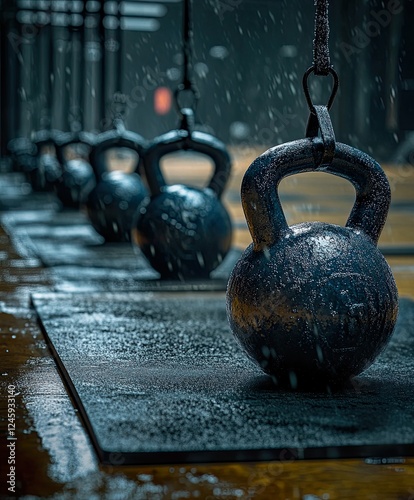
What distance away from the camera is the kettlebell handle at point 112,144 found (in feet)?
28.4

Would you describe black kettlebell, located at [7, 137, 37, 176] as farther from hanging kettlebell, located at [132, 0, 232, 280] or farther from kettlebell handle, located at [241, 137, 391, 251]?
kettlebell handle, located at [241, 137, 391, 251]

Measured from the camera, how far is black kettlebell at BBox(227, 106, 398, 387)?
12.4ft

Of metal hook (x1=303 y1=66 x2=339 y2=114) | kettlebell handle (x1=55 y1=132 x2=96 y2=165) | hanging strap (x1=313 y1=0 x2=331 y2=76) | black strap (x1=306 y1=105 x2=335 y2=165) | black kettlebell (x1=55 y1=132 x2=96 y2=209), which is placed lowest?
black kettlebell (x1=55 y1=132 x2=96 y2=209)

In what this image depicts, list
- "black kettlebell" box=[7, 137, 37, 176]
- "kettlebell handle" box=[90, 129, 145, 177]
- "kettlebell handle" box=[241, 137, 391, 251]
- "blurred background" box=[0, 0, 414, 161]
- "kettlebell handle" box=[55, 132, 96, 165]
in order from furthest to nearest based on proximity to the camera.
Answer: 1. "blurred background" box=[0, 0, 414, 161]
2. "black kettlebell" box=[7, 137, 37, 176]
3. "kettlebell handle" box=[55, 132, 96, 165]
4. "kettlebell handle" box=[90, 129, 145, 177]
5. "kettlebell handle" box=[241, 137, 391, 251]

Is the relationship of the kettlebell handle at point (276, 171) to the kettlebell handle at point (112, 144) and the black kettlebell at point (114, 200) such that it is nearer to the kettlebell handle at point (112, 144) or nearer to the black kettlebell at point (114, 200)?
the kettlebell handle at point (112, 144)

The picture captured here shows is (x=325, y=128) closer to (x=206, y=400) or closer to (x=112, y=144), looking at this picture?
(x=206, y=400)

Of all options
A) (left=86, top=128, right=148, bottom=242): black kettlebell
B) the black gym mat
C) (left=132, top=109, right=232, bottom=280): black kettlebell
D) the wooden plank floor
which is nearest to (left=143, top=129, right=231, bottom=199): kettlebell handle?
(left=132, top=109, right=232, bottom=280): black kettlebell

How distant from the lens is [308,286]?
378 centimetres

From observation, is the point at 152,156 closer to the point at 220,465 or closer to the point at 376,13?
the point at 220,465

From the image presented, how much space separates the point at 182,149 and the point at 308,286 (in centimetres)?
319

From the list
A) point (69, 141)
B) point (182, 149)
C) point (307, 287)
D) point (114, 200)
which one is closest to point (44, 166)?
point (69, 141)

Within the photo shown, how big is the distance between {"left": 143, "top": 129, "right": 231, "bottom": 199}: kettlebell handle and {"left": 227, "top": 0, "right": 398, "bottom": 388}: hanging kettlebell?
2875 millimetres

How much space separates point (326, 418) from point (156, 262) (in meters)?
3.67

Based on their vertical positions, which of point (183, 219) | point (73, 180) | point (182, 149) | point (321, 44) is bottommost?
point (73, 180)
